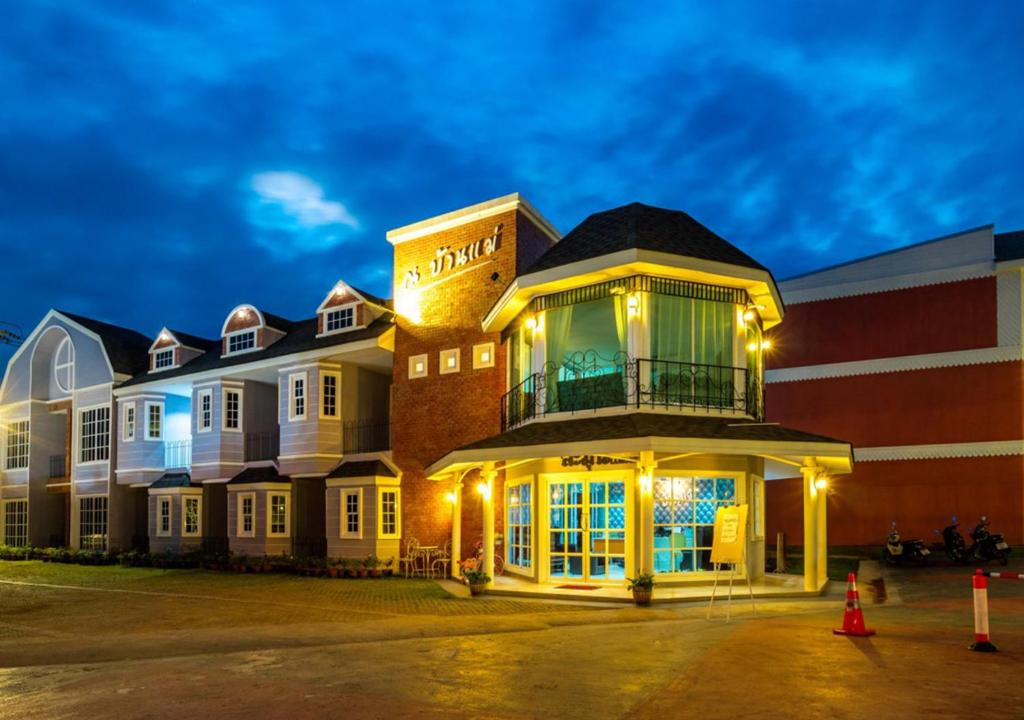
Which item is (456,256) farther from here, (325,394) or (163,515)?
(163,515)

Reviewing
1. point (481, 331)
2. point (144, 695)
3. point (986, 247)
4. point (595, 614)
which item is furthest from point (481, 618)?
point (986, 247)

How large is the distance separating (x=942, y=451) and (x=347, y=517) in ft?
56.1

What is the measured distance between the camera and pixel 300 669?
916cm

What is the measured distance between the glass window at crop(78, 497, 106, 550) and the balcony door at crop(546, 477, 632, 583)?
21.3 metres

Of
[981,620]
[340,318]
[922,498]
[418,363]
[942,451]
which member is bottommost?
[922,498]

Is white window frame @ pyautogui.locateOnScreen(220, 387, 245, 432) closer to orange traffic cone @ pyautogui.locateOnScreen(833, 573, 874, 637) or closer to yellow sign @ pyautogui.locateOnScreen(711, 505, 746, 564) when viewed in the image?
yellow sign @ pyautogui.locateOnScreen(711, 505, 746, 564)

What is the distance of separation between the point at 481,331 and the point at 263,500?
9.38 metres

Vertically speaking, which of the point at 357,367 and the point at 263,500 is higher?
the point at 357,367

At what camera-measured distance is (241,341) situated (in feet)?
94.3

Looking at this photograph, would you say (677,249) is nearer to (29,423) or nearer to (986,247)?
(986,247)

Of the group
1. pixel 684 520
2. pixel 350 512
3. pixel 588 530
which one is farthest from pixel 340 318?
pixel 684 520

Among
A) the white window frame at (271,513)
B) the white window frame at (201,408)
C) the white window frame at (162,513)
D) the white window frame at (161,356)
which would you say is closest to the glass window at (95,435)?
the white window frame at (161,356)

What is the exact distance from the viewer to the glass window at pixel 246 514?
2648cm

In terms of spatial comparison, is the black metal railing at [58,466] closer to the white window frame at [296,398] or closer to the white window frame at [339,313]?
the white window frame at [296,398]
